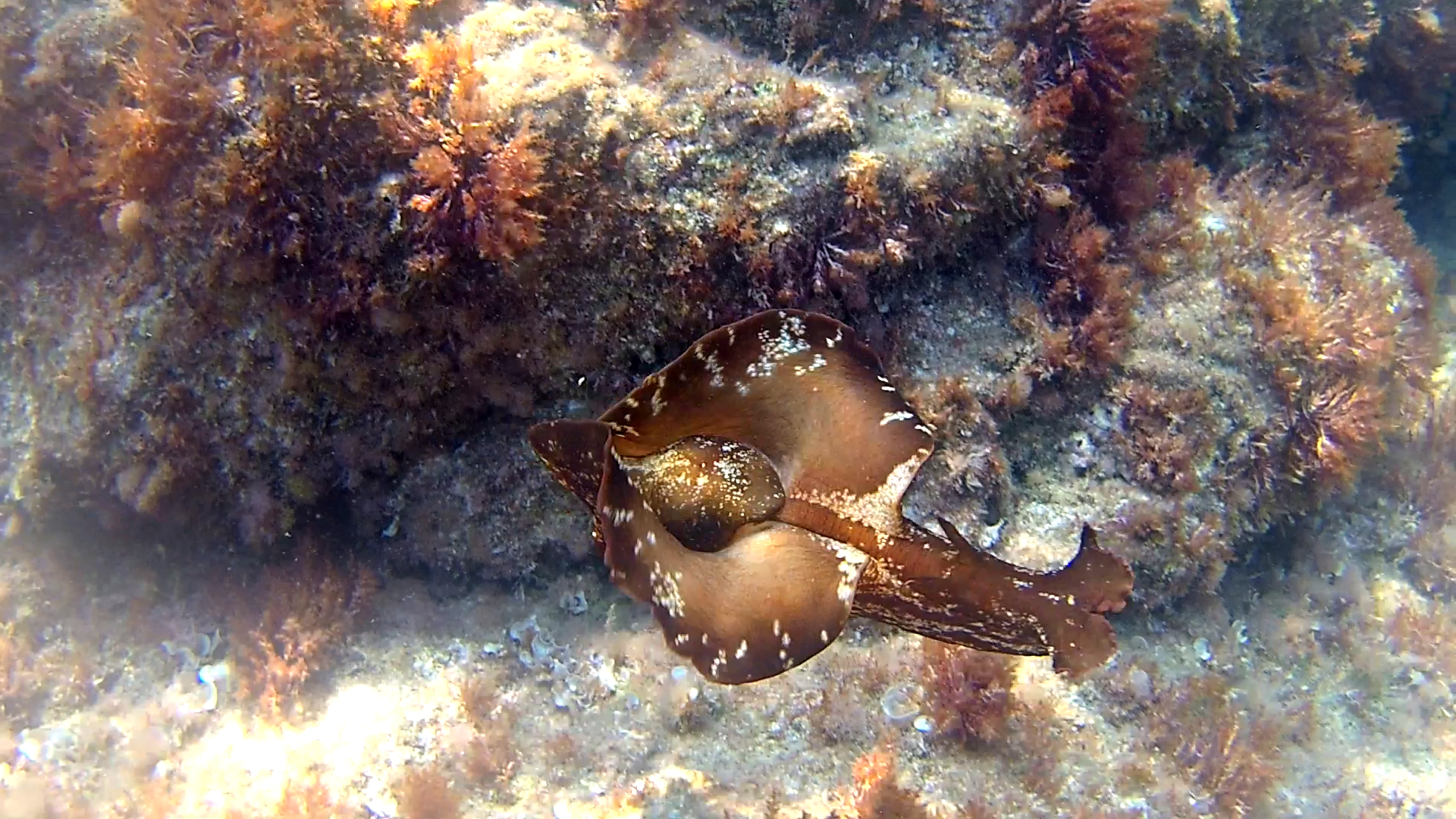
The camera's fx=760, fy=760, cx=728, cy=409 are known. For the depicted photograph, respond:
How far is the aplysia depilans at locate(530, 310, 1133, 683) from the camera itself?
2787 millimetres

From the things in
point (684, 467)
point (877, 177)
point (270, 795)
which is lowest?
point (270, 795)

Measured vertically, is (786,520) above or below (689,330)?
below

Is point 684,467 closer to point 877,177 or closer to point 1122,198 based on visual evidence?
point 877,177

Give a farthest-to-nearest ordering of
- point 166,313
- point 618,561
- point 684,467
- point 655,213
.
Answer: point 166,313 < point 655,213 < point 684,467 < point 618,561

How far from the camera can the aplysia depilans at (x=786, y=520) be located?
9.14 feet

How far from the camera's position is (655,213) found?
132 inches

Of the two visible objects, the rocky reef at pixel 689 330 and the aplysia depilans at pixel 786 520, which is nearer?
the aplysia depilans at pixel 786 520

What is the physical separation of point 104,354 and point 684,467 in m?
3.15

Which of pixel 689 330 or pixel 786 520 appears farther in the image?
pixel 689 330

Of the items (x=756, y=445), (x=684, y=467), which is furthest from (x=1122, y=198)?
(x=684, y=467)

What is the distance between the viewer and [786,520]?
312cm

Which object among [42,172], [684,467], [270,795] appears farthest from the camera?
[270,795]

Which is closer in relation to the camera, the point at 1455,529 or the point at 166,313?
the point at 166,313

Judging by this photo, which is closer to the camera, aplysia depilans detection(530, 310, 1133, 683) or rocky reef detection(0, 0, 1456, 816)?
aplysia depilans detection(530, 310, 1133, 683)
